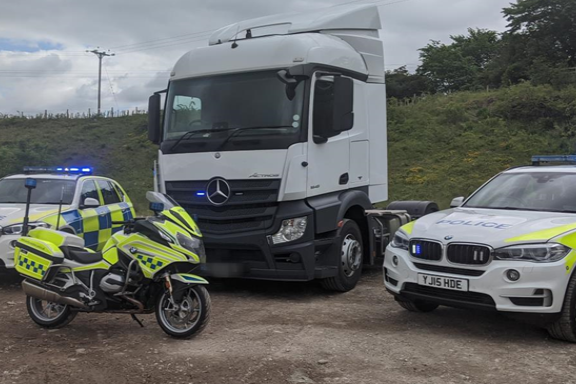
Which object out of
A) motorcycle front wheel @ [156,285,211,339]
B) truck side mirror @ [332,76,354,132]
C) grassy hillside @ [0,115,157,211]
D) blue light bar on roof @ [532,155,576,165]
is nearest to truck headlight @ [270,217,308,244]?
truck side mirror @ [332,76,354,132]

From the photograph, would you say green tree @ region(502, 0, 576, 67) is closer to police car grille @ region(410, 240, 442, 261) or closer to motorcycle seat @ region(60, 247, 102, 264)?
police car grille @ region(410, 240, 442, 261)

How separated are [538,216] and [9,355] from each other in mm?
5141

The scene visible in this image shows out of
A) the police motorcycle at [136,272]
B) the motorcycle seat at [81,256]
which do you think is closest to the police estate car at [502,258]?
the police motorcycle at [136,272]

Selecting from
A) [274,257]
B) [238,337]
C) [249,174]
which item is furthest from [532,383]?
[249,174]

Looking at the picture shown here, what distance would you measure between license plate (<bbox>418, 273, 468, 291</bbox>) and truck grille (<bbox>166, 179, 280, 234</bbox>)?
6.75 ft

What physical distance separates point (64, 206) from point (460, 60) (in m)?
44.6

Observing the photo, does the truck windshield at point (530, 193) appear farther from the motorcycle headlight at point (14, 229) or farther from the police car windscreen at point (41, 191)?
the police car windscreen at point (41, 191)

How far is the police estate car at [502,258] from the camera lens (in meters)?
4.93

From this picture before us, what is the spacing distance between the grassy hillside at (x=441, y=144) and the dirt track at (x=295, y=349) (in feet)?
46.8

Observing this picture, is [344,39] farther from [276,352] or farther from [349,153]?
[276,352]

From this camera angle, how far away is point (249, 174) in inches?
269

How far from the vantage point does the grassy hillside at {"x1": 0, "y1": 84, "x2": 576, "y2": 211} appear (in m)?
22.6

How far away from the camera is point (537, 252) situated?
4.97 metres

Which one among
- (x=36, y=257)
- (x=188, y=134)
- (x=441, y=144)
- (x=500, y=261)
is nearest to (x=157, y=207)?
(x=36, y=257)
